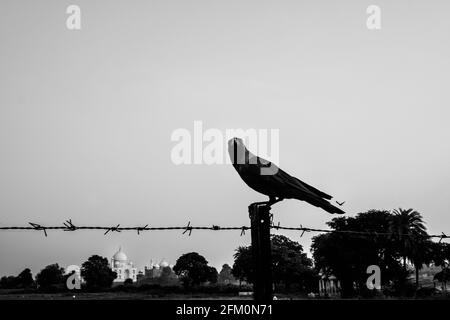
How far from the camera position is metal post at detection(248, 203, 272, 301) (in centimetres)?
316

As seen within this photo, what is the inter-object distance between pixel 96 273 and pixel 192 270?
1497 inches

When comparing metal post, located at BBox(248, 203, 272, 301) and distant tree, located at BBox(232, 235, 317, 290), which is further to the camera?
distant tree, located at BBox(232, 235, 317, 290)

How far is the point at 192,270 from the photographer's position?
12662 cm

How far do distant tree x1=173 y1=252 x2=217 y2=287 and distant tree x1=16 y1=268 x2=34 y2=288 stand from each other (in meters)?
79.3

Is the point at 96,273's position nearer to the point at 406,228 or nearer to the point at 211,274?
the point at 211,274

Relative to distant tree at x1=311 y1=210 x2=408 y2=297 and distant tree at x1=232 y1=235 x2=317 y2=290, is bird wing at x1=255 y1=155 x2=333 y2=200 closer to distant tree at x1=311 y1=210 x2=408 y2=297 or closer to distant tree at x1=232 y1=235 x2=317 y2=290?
distant tree at x1=311 y1=210 x2=408 y2=297

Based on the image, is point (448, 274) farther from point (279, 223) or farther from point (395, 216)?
point (279, 223)

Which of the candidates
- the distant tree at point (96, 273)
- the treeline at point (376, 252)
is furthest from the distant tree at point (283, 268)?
the distant tree at point (96, 273)

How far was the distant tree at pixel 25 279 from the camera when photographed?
167m

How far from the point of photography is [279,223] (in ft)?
13.1

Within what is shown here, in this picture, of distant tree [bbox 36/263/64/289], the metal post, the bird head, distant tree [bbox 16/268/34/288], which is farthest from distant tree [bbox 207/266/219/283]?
the metal post

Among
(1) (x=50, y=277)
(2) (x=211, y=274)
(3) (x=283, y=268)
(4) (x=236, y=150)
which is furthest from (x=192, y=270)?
(4) (x=236, y=150)
